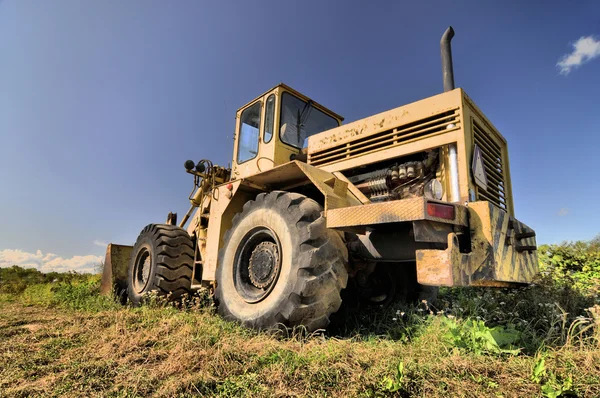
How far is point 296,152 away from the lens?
5.15 m

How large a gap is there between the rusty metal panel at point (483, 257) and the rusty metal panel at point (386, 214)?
160mm

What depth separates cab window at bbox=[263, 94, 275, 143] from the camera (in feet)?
16.7

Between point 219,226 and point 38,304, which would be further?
point 38,304

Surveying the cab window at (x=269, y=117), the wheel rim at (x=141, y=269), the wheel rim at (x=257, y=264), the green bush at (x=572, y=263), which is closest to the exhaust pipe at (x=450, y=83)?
the wheel rim at (x=257, y=264)

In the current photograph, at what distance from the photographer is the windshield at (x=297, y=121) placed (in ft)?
16.8

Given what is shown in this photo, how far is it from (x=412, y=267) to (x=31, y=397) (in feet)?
13.4

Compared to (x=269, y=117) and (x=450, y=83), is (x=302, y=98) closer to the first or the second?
(x=269, y=117)

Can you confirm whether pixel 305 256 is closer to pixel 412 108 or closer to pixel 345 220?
pixel 345 220

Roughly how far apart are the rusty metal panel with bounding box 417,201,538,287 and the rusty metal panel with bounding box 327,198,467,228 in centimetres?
16

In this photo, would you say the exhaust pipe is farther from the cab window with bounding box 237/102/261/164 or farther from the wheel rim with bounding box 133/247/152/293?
the wheel rim with bounding box 133/247/152/293

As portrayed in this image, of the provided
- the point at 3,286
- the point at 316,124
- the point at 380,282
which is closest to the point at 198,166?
the point at 316,124

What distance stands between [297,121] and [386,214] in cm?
280

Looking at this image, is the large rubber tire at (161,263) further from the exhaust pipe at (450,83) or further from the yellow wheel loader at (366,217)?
the exhaust pipe at (450,83)

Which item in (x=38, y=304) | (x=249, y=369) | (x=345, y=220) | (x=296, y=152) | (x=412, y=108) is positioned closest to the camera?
(x=249, y=369)
